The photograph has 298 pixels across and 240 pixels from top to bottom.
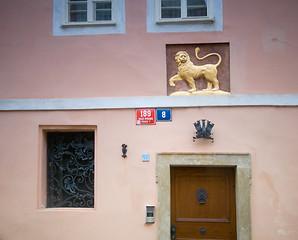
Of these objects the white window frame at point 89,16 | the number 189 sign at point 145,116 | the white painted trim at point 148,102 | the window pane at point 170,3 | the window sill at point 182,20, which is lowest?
the number 189 sign at point 145,116

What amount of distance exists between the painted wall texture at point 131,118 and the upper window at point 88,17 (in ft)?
0.39

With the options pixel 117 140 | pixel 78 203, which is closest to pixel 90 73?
pixel 117 140

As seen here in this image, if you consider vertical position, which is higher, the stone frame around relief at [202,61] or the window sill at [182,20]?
the window sill at [182,20]

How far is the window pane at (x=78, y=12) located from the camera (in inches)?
212

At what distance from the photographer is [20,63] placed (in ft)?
17.4

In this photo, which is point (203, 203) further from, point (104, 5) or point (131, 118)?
point (104, 5)

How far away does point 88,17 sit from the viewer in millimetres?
5281

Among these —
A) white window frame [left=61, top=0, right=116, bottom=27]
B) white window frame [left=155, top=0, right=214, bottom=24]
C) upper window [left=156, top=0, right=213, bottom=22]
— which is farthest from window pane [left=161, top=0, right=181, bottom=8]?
white window frame [left=61, top=0, right=116, bottom=27]

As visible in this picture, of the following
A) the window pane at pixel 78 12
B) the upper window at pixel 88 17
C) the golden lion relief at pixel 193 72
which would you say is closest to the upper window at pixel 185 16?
the golden lion relief at pixel 193 72

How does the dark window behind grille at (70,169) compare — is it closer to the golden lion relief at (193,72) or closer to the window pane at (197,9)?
the golden lion relief at (193,72)

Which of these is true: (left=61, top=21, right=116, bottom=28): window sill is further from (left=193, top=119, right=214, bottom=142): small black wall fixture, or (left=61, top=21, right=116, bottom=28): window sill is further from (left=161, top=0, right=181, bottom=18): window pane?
(left=193, top=119, right=214, bottom=142): small black wall fixture

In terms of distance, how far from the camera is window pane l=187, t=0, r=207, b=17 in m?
5.25

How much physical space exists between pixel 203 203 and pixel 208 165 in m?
0.66

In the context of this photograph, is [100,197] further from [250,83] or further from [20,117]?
[250,83]
